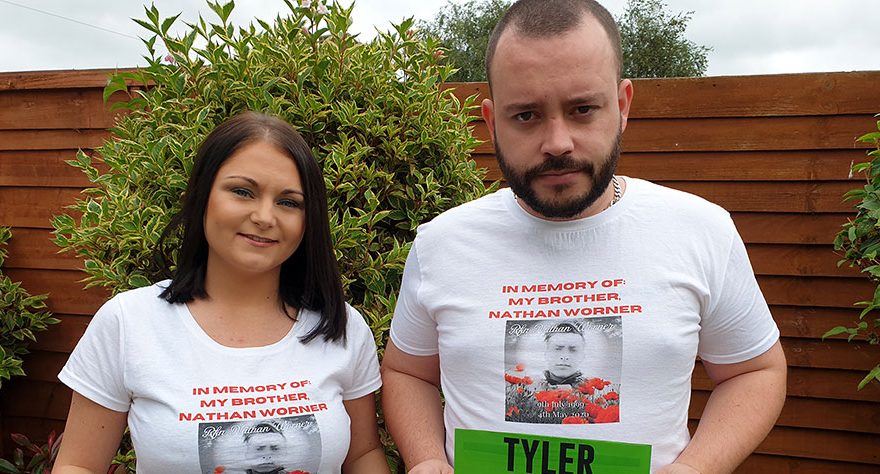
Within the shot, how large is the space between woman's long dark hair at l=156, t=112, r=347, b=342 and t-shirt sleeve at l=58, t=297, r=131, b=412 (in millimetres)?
167

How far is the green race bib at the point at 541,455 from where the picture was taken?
1.49 meters

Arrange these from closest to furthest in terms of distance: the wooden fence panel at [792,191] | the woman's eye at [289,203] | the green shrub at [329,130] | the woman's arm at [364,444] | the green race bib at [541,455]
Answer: the green race bib at [541,455] < the woman's eye at [289,203] < the woman's arm at [364,444] < the green shrub at [329,130] < the wooden fence panel at [792,191]

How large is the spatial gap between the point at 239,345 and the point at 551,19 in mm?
1078

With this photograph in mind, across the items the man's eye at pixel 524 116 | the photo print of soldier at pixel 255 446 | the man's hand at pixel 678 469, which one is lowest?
the man's hand at pixel 678 469

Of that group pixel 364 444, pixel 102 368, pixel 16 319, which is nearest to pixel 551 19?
pixel 364 444

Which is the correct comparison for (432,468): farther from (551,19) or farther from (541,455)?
(551,19)

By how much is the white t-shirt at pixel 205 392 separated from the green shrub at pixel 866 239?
8.80 feet

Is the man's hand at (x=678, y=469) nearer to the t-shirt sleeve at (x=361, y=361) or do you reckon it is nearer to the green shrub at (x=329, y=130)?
the t-shirt sleeve at (x=361, y=361)

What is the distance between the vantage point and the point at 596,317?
1633mm

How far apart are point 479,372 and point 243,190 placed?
741mm

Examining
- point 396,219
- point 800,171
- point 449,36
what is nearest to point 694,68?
point 449,36

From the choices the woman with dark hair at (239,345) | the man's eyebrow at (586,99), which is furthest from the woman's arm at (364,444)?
the man's eyebrow at (586,99)

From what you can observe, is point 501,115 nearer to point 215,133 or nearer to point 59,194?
point 215,133

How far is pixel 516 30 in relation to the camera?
64.3 inches
